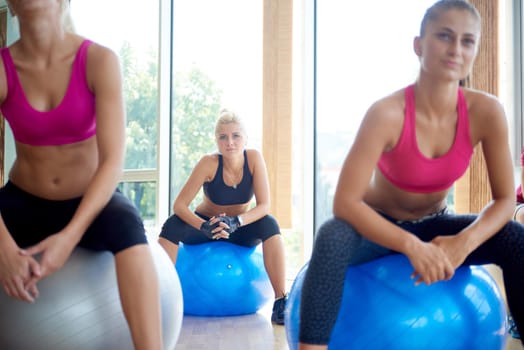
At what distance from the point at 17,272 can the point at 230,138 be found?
157 centimetres

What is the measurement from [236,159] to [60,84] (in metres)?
1.42

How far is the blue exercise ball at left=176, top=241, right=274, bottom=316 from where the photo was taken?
2.56 m

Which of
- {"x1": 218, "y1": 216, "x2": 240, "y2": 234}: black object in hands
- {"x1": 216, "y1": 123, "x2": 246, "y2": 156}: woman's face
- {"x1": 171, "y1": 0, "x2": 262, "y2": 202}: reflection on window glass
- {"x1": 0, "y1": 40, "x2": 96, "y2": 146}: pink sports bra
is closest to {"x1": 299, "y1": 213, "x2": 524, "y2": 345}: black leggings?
{"x1": 0, "y1": 40, "x2": 96, "y2": 146}: pink sports bra

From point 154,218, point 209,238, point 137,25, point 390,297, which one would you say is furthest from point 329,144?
point 390,297

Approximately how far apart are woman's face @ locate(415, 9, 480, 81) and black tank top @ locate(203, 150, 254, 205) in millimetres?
1496

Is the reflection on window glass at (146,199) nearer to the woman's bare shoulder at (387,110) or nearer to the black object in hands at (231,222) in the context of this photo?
the black object in hands at (231,222)

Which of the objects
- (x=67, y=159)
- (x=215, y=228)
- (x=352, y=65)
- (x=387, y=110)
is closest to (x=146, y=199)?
(x=352, y=65)

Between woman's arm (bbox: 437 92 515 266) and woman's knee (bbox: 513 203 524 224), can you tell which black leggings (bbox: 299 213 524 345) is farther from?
woman's knee (bbox: 513 203 524 224)

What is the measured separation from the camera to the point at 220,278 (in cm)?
255

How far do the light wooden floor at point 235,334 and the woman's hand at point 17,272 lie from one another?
33.4 inches

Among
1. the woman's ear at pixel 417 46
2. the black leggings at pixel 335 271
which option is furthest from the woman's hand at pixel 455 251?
the woman's ear at pixel 417 46

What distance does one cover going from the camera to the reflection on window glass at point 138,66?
4559 mm

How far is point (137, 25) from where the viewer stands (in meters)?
4.64

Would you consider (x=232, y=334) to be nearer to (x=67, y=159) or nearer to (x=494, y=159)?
(x=67, y=159)
